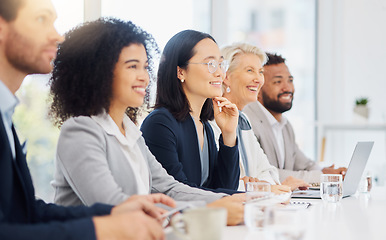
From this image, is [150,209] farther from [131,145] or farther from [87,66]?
[87,66]

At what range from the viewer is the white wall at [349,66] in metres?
5.11

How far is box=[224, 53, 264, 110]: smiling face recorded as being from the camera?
2984 mm

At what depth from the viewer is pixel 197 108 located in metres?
2.42

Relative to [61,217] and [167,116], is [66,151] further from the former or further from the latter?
[167,116]

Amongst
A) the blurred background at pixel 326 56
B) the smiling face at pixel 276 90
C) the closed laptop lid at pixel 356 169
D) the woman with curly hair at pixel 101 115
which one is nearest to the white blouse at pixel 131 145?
the woman with curly hair at pixel 101 115

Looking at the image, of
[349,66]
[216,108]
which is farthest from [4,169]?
[349,66]

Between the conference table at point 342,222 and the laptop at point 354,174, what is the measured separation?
0.18 ft

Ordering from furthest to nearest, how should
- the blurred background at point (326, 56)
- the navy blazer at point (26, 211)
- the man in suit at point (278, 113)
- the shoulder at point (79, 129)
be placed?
the blurred background at point (326, 56)
the man in suit at point (278, 113)
the shoulder at point (79, 129)
the navy blazer at point (26, 211)

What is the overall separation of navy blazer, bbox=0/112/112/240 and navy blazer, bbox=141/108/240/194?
739 millimetres

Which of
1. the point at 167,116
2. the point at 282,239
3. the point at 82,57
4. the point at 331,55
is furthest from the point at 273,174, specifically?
the point at 331,55

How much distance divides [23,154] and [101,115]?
343 mm

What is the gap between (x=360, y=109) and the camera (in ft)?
15.9

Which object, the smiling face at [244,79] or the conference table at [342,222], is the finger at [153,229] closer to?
the conference table at [342,222]

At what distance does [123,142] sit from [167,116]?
24.4 inches
